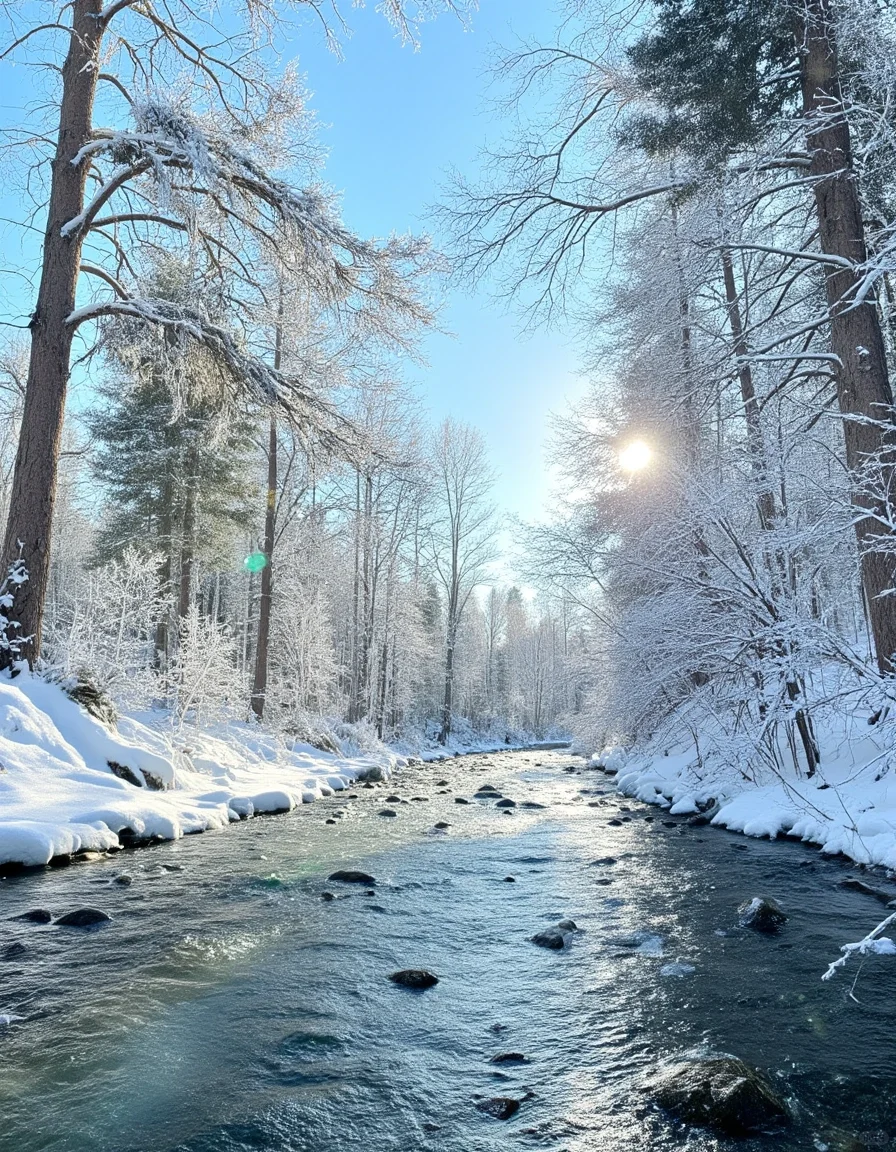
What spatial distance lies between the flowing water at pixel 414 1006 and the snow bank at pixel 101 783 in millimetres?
373

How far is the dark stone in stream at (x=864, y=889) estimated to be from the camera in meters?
5.38

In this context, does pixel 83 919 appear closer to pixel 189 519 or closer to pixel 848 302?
pixel 848 302

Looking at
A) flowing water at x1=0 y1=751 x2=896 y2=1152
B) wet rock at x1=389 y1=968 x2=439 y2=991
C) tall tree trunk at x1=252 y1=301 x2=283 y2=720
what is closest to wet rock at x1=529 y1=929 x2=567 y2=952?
flowing water at x1=0 y1=751 x2=896 y2=1152

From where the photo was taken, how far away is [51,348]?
8570 mm

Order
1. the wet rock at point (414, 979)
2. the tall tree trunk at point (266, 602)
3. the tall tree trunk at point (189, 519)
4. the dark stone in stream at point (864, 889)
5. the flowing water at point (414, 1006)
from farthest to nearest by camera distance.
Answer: the tall tree trunk at point (189, 519) < the tall tree trunk at point (266, 602) < the dark stone in stream at point (864, 889) < the wet rock at point (414, 979) < the flowing water at point (414, 1006)

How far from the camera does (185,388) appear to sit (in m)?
9.66

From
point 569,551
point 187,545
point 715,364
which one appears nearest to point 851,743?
point 715,364

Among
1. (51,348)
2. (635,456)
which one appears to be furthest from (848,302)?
(51,348)

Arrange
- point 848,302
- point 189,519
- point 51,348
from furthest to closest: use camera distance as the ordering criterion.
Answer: point 189,519 → point 51,348 → point 848,302

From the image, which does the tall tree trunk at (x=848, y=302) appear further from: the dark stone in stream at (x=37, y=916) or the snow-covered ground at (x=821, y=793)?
the dark stone in stream at (x=37, y=916)

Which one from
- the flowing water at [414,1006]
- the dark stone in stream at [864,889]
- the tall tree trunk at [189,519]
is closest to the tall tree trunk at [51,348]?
the flowing water at [414,1006]

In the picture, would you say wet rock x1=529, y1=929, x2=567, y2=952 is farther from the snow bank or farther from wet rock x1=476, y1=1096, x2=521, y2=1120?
the snow bank

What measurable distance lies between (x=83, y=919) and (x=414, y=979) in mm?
2351

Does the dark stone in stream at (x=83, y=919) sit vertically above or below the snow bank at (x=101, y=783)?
below
